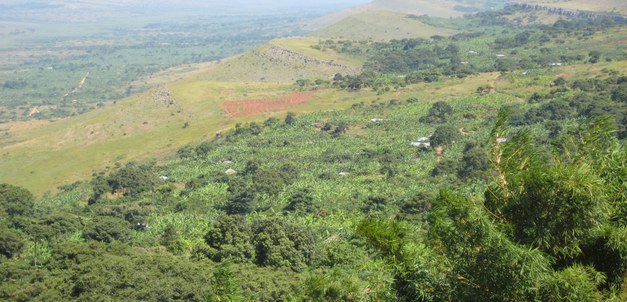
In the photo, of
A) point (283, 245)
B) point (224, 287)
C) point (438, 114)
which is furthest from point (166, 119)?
point (224, 287)

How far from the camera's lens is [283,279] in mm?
29969

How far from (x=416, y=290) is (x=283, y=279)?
17921 mm

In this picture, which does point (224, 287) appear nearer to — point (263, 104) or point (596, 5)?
point (263, 104)

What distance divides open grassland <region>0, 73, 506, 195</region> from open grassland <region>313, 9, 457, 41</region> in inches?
2873

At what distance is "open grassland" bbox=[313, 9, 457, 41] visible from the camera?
171 meters

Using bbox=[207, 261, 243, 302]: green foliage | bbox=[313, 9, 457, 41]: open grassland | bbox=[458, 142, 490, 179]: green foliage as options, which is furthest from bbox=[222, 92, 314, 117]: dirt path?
bbox=[207, 261, 243, 302]: green foliage

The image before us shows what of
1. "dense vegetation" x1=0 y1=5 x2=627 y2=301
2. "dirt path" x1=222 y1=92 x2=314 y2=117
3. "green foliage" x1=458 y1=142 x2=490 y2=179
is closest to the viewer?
"dense vegetation" x1=0 y1=5 x2=627 y2=301

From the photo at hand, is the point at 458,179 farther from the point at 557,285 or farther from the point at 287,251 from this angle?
the point at 557,285

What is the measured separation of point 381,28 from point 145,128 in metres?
108

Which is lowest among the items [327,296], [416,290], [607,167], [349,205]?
[349,205]

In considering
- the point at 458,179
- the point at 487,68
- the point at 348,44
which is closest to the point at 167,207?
the point at 458,179

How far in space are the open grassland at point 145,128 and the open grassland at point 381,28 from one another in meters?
73.0

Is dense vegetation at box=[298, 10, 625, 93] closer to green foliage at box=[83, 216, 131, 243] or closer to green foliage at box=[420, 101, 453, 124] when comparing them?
green foliage at box=[420, 101, 453, 124]

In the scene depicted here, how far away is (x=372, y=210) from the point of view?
44.4m
